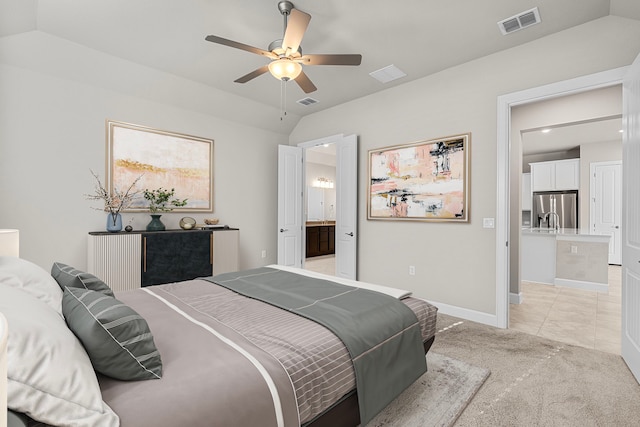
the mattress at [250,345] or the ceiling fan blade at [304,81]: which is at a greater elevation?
the ceiling fan blade at [304,81]

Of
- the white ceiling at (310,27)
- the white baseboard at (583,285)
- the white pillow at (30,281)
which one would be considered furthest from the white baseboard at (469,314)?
the white pillow at (30,281)

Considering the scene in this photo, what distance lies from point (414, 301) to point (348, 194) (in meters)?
2.68

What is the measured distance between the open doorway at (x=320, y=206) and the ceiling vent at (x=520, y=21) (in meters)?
5.07

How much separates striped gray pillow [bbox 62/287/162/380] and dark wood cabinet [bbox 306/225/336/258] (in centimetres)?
668

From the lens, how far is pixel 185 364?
3.92 ft

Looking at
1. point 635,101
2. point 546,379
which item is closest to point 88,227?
point 546,379

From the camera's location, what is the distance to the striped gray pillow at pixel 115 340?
1050 millimetres

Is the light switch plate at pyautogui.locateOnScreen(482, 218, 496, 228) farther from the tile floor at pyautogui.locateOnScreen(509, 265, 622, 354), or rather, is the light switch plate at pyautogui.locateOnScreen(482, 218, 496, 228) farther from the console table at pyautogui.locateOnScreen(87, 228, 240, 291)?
the console table at pyautogui.locateOnScreen(87, 228, 240, 291)

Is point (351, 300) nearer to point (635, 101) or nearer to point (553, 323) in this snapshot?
point (635, 101)

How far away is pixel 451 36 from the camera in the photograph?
3.06 meters

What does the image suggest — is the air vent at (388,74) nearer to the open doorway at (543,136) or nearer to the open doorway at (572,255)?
the open doorway at (543,136)

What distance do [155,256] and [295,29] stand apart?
2992 mm

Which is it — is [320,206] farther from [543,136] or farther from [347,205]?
[543,136]

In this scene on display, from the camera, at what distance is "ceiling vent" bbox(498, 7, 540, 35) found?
8.88 ft
